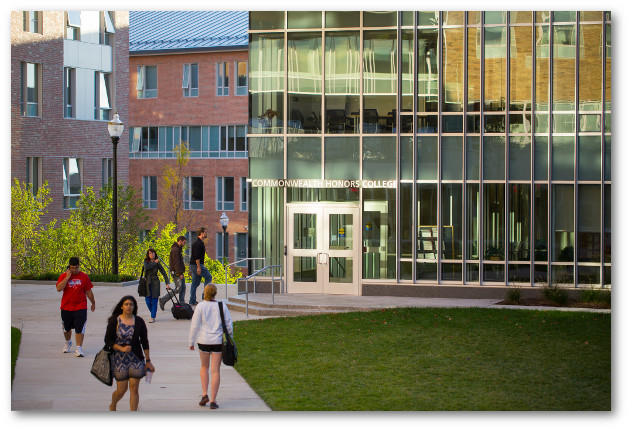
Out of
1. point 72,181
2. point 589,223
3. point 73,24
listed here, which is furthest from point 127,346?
point 72,181

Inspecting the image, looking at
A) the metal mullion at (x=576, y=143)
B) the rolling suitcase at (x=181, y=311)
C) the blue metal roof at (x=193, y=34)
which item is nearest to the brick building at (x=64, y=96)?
the rolling suitcase at (x=181, y=311)

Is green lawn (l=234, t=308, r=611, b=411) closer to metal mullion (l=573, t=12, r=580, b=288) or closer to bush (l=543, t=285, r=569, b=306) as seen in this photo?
bush (l=543, t=285, r=569, b=306)

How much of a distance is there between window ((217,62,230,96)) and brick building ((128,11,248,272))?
0.06m

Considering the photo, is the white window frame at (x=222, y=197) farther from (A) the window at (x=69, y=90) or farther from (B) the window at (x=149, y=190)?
(A) the window at (x=69, y=90)

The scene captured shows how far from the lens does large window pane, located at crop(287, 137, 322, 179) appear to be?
2250 centimetres

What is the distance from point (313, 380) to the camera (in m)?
14.3

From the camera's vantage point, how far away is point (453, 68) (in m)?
21.9

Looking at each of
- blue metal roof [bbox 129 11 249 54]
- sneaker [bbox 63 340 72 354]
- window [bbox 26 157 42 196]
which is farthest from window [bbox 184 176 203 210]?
sneaker [bbox 63 340 72 354]

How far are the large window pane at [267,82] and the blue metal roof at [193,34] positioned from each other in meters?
28.2

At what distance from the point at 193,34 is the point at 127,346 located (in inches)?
1639

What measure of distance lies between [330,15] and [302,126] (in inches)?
107
